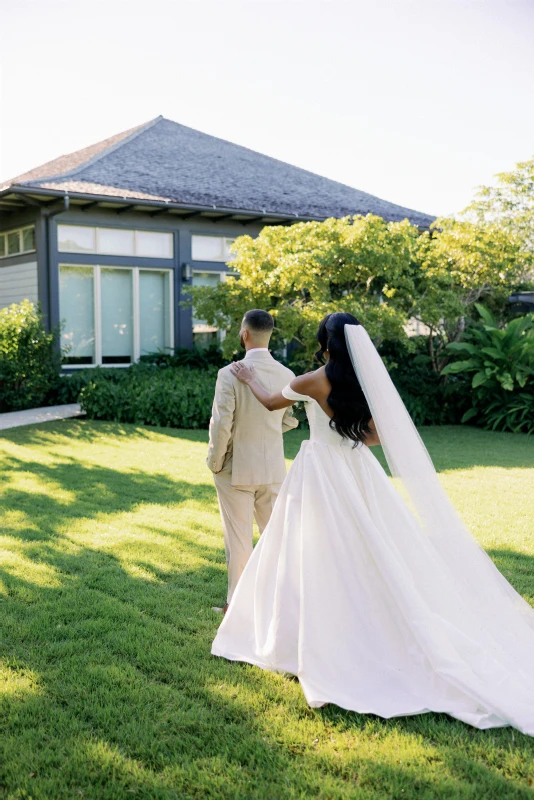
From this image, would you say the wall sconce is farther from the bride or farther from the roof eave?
the bride

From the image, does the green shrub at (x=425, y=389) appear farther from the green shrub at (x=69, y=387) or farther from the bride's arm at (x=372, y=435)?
the bride's arm at (x=372, y=435)

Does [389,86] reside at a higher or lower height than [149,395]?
higher

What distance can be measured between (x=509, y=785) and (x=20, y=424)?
11662 millimetres

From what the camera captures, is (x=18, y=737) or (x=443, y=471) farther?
(x=443, y=471)

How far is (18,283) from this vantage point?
667 inches

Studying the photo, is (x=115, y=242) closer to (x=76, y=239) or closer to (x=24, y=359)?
(x=76, y=239)

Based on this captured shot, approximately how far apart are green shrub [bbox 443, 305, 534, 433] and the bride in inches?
438

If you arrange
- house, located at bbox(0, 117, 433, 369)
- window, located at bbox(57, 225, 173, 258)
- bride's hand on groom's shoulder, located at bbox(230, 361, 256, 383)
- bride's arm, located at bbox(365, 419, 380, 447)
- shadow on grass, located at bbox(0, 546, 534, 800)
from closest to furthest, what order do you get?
1. shadow on grass, located at bbox(0, 546, 534, 800)
2. bride's arm, located at bbox(365, 419, 380, 447)
3. bride's hand on groom's shoulder, located at bbox(230, 361, 256, 383)
4. house, located at bbox(0, 117, 433, 369)
5. window, located at bbox(57, 225, 173, 258)

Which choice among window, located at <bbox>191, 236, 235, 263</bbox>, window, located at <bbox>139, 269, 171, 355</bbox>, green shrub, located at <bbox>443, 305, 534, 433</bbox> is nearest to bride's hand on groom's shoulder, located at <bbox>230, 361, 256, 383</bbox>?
green shrub, located at <bbox>443, 305, 534, 433</bbox>

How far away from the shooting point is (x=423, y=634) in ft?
11.7

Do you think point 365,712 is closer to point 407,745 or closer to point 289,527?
point 407,745

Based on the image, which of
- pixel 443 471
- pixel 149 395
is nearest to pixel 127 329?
pixel 149 395

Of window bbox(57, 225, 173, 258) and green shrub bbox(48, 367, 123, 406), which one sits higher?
window bbox(57, 225, 173, 258)

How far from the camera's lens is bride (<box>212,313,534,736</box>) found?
139 inches
